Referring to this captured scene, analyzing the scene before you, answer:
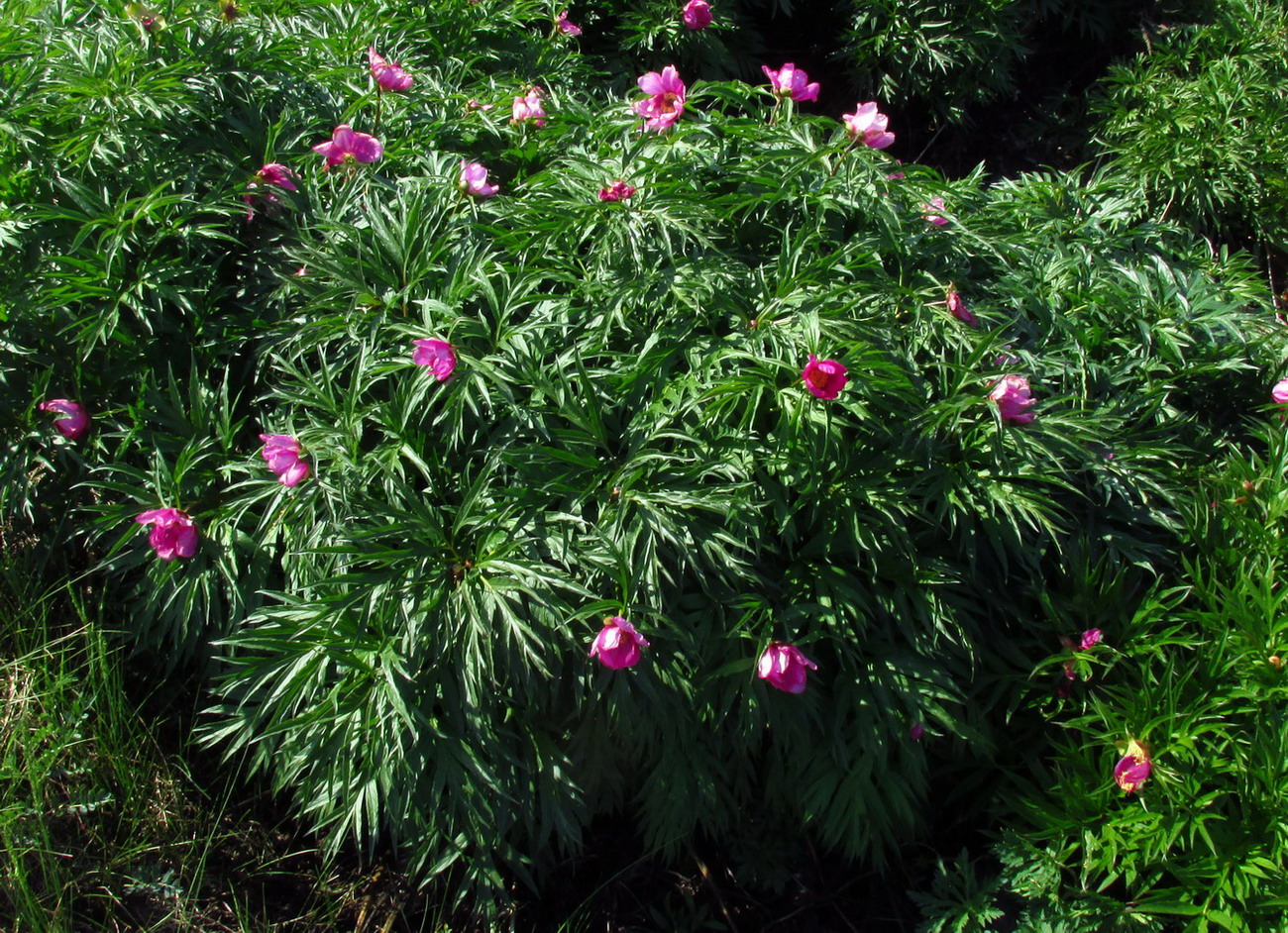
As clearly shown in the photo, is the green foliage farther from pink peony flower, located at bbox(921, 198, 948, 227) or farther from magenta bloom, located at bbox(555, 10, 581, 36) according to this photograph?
magenta bloom, located at bbox(555, 10, 581, 36)

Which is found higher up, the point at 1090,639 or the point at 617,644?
the point at 617,644

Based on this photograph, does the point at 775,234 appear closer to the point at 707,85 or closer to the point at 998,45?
the point at 707,85

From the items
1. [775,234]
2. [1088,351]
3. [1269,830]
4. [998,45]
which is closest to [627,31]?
[998,45]

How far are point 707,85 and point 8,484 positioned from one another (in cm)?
194

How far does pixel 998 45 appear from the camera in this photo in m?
3.72

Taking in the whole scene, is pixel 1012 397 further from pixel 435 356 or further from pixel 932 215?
pixel 435 356

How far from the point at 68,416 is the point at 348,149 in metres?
0.90

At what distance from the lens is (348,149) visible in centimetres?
227

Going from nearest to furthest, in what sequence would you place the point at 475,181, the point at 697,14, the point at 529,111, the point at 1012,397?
the point at 1012,397
the point at 475,181
the point at 529,111
the point at 697,14

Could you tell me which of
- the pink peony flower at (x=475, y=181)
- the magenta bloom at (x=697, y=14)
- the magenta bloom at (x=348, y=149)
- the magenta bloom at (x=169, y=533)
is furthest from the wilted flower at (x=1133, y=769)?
the magenta bloom at (x=697, y=14)

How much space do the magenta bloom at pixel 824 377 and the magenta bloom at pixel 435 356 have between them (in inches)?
27.4

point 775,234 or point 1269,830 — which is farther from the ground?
point 775,234

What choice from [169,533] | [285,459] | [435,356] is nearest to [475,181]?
[435,356]

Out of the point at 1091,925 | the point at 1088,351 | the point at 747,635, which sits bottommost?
the point at 1091,925
